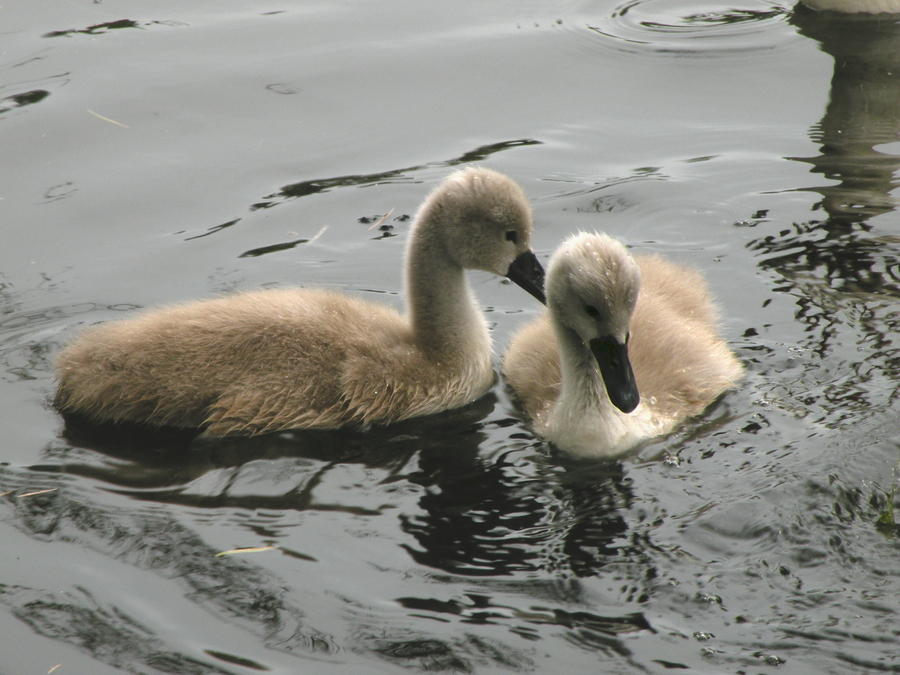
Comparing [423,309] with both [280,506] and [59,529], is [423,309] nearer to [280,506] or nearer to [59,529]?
[280,506]

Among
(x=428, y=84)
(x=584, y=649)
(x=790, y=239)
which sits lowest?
(x=584, y=649)

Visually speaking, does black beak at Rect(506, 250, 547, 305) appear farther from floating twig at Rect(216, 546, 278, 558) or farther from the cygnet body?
floating twig at Rect(216, 546, 278, 558)

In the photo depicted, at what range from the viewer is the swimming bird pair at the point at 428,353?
196 inches

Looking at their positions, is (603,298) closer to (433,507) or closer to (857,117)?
(433,507)

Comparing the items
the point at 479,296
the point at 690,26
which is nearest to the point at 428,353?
the point at 479,296

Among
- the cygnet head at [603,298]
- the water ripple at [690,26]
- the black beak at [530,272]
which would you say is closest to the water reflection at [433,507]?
the cygnet head at [603,298]

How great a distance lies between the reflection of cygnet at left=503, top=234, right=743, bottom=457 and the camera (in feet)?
15.6

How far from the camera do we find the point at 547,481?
480cm

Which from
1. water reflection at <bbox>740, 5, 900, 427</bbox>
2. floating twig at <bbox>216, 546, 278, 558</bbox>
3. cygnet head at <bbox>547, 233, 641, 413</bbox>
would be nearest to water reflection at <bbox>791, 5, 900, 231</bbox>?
water reflection at <bbox>740, 5, 900, 427</bbox>

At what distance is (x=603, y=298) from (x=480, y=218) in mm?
959

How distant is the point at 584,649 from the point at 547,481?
44.5 inches

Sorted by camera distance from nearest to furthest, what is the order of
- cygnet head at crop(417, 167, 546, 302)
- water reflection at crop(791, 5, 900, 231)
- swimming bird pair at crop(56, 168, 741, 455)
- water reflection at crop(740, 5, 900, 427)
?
swimming bird pair at crop(56, 168, 741, 455)
water reflection at crop(740, 5, 900, 427)
cygnet head at crop(417, 167, 546, 302)
water reflection at crop(791, 5, 900, 231)

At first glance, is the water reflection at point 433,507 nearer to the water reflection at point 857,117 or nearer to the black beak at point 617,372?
the black beak at point 617,372

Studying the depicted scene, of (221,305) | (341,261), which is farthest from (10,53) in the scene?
(221,305)
